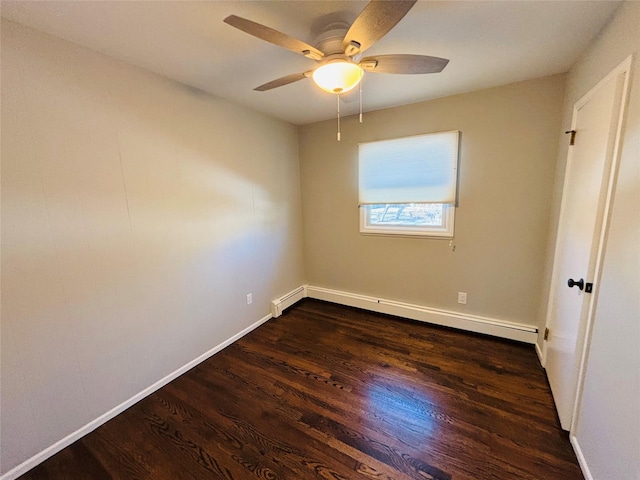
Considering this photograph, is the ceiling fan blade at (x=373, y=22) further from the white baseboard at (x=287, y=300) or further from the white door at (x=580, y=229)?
the white baseboard at (x=287, y=300)

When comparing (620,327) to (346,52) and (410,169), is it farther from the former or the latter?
(410,169)

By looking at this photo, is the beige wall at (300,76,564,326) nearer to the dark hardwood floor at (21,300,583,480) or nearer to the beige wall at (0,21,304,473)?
the dark hardwood floor at (21,300,583,480)

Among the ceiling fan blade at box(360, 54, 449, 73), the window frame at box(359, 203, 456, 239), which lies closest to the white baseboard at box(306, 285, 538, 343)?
the window frame at box(359, 203, 456, 239)

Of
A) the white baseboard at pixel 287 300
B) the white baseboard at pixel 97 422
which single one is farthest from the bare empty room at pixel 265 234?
the white baseboard at pixel 287 300

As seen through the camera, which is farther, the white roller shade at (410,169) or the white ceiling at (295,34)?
the white roller shade at (410,169)

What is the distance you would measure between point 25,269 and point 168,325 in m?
0.93

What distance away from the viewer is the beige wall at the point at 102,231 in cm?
133

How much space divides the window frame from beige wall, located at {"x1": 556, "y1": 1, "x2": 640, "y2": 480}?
53.5 inches

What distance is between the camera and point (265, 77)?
1.91 metres

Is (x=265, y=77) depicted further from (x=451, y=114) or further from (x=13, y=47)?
(x=451, y=114)

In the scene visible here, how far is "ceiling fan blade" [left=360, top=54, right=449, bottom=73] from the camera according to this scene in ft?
4.19

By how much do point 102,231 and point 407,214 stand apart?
2.64 metres

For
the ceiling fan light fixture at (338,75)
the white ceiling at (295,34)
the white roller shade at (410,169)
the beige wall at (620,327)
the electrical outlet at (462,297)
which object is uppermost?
the white ceiling at (295,34)

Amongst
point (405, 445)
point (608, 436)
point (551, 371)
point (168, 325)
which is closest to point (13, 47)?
point (168, 325)
